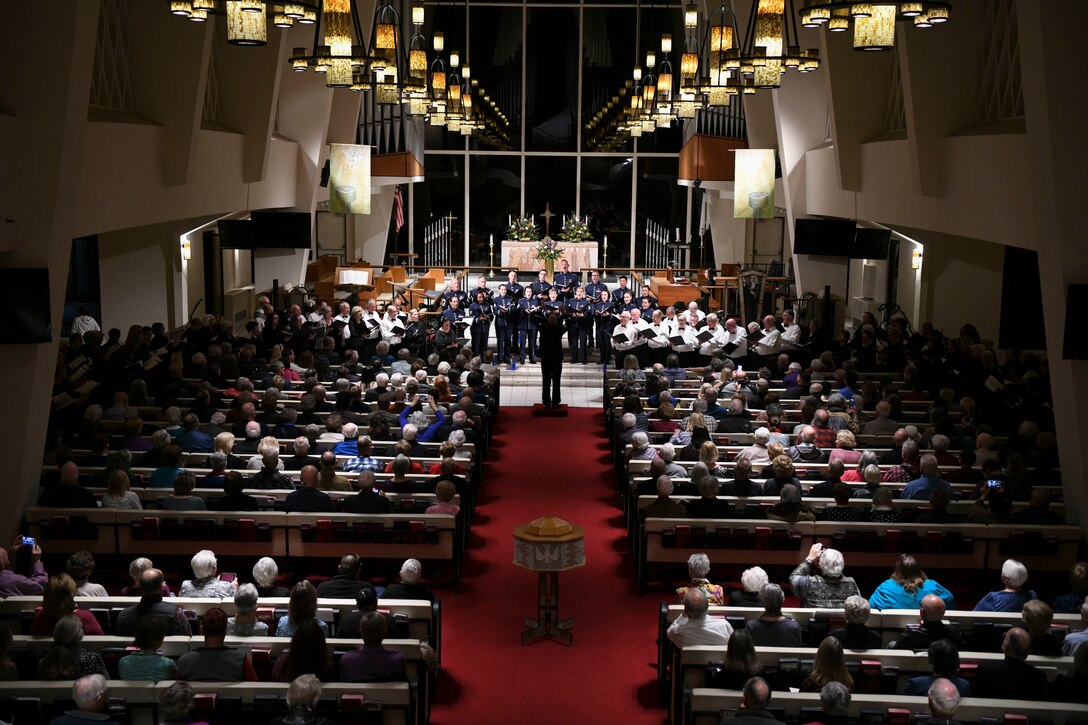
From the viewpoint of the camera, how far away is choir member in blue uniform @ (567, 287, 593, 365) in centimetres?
2012

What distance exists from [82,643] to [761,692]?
406 centimetres

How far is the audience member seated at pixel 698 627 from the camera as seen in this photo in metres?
7.35

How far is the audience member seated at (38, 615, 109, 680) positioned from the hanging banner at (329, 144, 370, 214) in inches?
664

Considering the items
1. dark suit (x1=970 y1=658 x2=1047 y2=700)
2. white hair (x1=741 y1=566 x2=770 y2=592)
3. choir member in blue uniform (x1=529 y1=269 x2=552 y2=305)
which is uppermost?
choir member in blue uniform (x1=529 y1=269 x2=552 y2=305)

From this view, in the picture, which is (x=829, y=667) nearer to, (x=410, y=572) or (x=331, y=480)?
(x=410, y=572)

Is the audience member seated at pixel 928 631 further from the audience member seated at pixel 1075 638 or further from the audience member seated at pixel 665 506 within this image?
the audience member seated at pixel 665 506

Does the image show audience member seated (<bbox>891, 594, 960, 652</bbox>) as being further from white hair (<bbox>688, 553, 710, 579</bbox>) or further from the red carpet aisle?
the red carpet aisle

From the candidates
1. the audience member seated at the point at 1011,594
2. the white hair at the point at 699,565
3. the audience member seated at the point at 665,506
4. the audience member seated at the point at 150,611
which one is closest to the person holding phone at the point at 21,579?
the audience member seated at the point at 150,611

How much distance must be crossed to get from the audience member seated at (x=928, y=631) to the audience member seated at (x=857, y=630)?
8.3 inches

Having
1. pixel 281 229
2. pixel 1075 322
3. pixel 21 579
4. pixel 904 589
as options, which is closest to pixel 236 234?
pixel 281 229

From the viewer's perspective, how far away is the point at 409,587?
8039 mm

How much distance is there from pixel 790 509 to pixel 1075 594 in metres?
2.51

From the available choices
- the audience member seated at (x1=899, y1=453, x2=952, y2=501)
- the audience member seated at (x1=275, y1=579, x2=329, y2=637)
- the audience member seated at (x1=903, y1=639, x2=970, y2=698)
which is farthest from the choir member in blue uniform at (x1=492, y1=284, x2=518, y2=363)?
the audience member seated at (x1=903, y1=639, x2=970, y2=698)

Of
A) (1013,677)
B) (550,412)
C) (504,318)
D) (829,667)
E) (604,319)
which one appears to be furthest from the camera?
(504,318)
